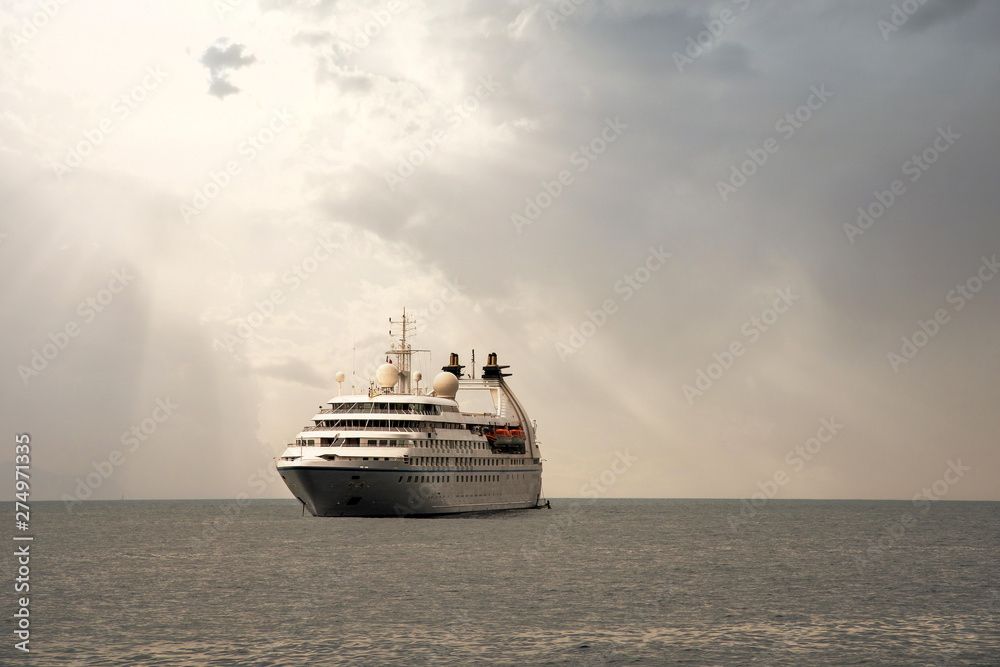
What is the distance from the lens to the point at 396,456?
83625mm

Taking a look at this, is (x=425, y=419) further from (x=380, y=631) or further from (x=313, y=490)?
(x=380, y=631)

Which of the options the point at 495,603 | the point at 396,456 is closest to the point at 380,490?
the point at 396,456

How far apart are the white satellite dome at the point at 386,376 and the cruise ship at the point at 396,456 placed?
0.35 ft

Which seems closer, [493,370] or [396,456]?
[396,456]

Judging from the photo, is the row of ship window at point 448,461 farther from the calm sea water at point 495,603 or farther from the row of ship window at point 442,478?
the calm sea water at point 495,603

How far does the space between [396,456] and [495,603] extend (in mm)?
44603

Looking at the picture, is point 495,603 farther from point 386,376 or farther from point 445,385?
point 445,385

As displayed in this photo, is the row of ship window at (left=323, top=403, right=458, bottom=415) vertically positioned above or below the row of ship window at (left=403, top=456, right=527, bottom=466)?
above

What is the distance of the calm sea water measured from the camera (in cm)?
3038

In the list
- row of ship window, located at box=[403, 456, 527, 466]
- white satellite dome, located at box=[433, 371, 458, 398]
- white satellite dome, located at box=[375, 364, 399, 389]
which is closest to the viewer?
row of ship window, located at box=[403, 456, 527, 466]

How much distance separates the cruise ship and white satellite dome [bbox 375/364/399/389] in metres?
0.11

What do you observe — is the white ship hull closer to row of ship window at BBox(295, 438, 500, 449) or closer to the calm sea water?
row of ship window at BBox(295, 438, 500, 449)

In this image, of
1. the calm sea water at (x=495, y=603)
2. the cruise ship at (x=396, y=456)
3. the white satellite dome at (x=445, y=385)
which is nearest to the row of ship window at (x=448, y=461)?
the cruise ship at (x=396, y=456)

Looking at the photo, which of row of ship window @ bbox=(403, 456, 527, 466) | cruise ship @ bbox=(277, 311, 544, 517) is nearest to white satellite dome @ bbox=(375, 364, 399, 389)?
cruise ship @ bbox=(277, 311, 544, 517)
